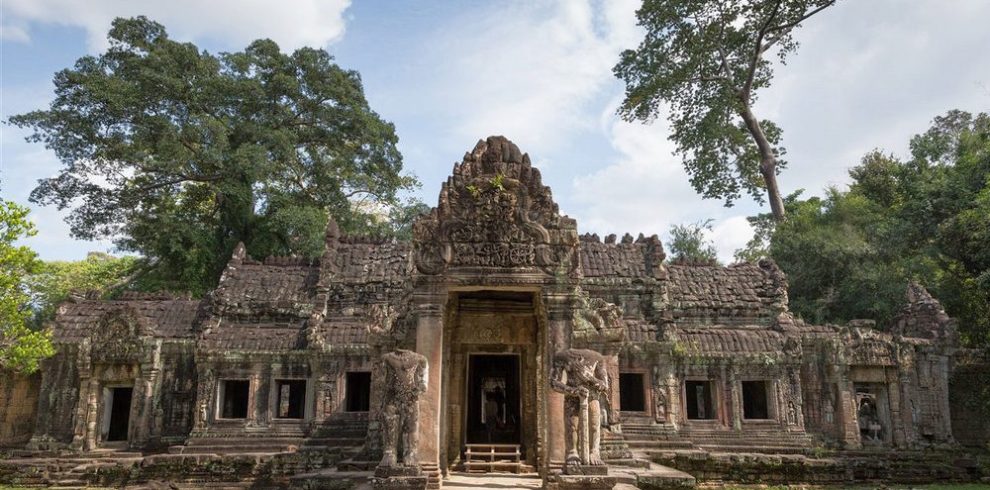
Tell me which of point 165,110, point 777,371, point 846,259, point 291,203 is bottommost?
point 777,371

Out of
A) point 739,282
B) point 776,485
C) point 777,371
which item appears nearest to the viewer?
point 776,485

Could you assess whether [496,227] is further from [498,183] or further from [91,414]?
Result: [91,414]

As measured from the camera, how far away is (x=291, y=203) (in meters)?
29.5

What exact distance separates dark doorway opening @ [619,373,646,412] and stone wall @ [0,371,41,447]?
1665 centimetres

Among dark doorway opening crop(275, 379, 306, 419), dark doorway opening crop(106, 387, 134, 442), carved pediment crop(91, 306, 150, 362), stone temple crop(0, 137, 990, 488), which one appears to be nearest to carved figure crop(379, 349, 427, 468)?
stone temple crop(0, 137, 990, 488)

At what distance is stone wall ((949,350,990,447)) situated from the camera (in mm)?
18188

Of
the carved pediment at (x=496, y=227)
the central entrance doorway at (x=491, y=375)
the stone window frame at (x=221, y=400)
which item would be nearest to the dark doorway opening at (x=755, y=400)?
the central entrance doorway at (x=491, y=375)

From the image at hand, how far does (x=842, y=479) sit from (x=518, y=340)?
9.40m

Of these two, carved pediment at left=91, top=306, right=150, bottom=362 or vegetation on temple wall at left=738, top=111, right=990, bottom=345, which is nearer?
carved pediment at left=91, top=306, right=150, bottom=362

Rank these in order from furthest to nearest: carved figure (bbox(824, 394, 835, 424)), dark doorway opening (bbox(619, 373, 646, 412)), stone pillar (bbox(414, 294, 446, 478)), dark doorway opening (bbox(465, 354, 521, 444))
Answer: dark doorway opening (bbox(619, 373, 646, 412)) → carved figure (bbox(824, 394, 835, 424)) → dark doorway opening (bbox(465, 354, 521, 444)) → stone pillar (bbox(414, 294, 446, 478))

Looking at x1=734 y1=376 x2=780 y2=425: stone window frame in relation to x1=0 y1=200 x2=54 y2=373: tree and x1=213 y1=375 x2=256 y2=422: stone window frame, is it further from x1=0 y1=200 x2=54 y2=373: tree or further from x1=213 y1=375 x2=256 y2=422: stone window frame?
x1=0 y1=200 x2=54 y2=373: tree

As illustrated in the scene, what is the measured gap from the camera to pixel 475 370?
12828mm

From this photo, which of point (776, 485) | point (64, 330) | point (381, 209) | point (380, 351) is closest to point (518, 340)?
point (380, 351)

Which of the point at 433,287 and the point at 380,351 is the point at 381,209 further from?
the point at 433,287
